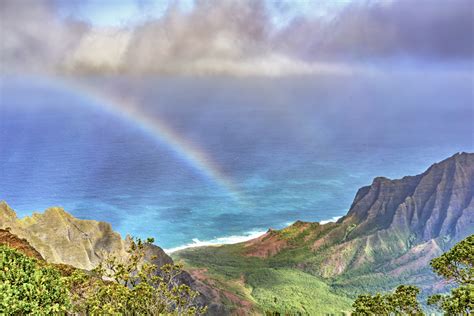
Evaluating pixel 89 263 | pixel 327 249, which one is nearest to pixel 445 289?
pixel 327 249

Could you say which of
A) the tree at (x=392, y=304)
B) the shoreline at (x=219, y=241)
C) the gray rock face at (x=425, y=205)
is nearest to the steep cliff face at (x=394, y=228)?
the gray rock face at (x=425, y=205)

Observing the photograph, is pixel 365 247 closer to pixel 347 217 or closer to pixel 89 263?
pixel 347 217

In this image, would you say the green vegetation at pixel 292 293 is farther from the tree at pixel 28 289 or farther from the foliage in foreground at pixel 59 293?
the tree at pixel 28 289

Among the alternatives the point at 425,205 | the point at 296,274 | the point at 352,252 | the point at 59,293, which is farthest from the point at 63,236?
the point at 425,205

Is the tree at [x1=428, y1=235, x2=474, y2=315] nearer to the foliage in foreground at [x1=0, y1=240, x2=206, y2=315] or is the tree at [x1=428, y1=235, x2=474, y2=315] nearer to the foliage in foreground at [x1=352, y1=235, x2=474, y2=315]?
the foliage in foreground at [x1=352, y1=235, x2=474, y2=315]

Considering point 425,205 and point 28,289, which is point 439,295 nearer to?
point 28,289

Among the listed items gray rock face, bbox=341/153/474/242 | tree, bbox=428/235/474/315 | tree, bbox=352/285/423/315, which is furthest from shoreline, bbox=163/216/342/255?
tree, bbox=428/235/474/315
